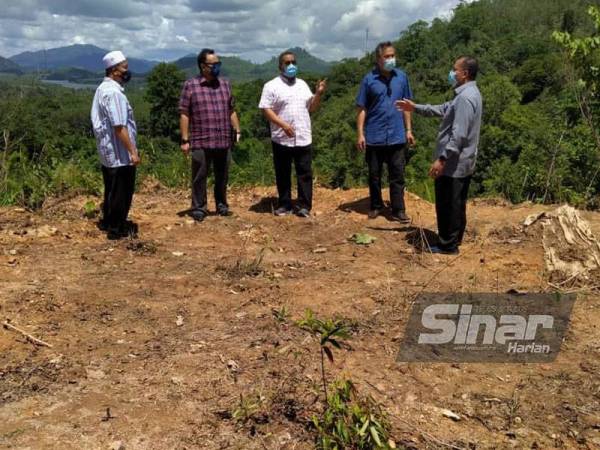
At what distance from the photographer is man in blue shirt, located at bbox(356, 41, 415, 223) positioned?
16.9 ft

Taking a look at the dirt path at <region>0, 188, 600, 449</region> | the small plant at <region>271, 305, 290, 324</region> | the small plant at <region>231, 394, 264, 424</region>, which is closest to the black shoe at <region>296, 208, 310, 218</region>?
the dirt path at <region>0, 188, 600, 449</region>

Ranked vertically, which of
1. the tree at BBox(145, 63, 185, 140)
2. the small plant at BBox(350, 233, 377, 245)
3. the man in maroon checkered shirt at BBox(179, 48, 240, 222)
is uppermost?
the man in maroon checkered shirt at BBox(179, 48, 240, 222)

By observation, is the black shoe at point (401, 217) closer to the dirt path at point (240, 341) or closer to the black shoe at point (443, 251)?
the dirt path at point (240, 341)

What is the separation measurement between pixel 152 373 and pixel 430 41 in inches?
2074

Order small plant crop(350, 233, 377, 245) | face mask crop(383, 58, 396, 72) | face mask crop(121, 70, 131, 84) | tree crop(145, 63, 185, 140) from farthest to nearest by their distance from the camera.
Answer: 1. tree crop(145, 63, 185, 140)
2. face mask crop(383, 58, 396, 72)
3. small plant crop(350, 233, 377, 245)
4. face mask crop(121, 70, 131, 84)

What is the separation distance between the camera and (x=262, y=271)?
4.18 metres

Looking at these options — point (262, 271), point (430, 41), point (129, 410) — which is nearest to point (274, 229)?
point (262, 271)

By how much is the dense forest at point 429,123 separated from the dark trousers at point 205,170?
1425 mm

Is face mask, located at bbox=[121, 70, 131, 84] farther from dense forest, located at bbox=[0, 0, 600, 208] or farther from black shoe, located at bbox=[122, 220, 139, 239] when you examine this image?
dense forest, located at bbox=[0, 0, 600, 208]

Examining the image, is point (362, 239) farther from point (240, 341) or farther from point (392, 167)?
point (240, 341)

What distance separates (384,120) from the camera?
16.9 ft

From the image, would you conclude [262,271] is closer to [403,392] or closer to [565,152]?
[403,392]

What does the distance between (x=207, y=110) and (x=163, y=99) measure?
35046 mm

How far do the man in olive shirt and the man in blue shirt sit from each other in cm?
53
